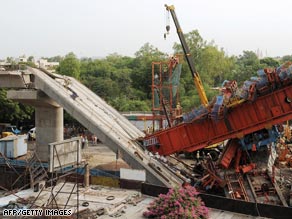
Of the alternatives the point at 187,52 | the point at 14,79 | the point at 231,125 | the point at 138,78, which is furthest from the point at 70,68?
the point at 231,125

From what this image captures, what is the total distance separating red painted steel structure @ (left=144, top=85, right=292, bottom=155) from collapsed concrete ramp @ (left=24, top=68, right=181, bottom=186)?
1.43 metres

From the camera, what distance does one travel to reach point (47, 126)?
25328 mm

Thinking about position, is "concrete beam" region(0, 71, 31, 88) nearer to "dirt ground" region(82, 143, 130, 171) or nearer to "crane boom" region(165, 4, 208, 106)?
"dirt ground" region(82, 143, 130, 171)

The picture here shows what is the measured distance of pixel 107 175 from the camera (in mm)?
18609

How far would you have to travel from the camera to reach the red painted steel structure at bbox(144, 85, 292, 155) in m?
15.9

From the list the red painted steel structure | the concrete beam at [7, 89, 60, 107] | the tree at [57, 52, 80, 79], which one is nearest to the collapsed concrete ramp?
the concrete beam at [7, 89, 60, 107]

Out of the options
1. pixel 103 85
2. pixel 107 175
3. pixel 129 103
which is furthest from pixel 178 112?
pixel 103 85

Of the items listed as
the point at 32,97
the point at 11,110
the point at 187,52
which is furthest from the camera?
the point at 11,110

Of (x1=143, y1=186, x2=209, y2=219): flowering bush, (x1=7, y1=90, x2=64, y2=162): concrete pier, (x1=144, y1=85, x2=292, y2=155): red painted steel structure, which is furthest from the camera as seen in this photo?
(x1=7, y1=90, x2=64, y2=162): concrete pier

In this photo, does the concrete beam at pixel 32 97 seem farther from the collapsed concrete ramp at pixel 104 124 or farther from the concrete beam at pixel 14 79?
the collapsed concrete ramp at pixel 104 124

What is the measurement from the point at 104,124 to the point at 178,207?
9.40 meters

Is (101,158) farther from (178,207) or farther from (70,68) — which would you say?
(70,68)

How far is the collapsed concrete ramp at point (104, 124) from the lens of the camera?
721 inches

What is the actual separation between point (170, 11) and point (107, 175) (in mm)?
11743
